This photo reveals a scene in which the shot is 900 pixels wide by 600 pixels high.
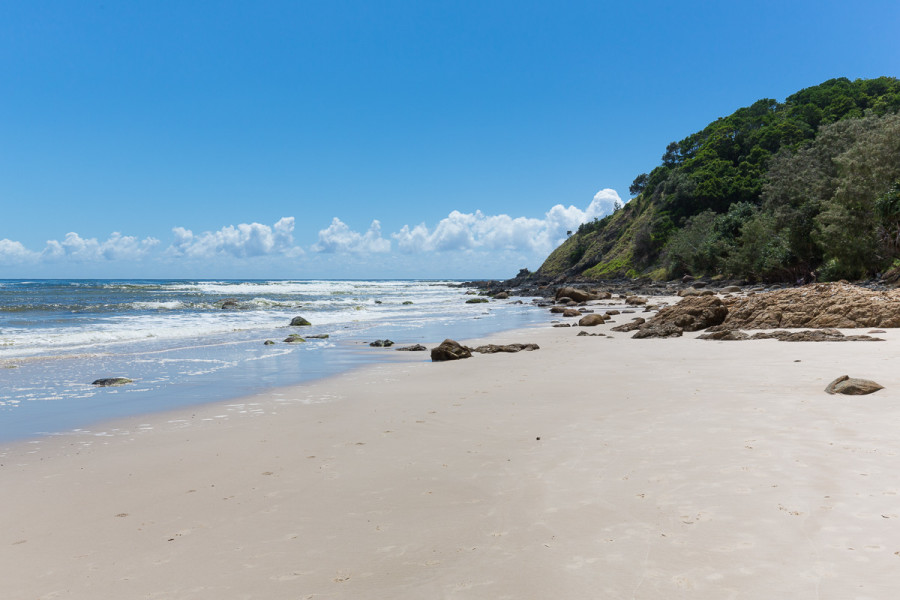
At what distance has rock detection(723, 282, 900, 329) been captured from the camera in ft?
45.8

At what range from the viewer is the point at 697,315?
16453 millimetres

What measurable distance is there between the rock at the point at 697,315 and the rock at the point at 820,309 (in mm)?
339

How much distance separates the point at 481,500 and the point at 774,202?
151 feet

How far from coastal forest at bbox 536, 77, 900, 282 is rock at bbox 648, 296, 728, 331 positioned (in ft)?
51.6

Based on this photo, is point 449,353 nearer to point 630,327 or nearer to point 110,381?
point 110,381

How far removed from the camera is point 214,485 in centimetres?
502

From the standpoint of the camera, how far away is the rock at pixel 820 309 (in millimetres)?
13961

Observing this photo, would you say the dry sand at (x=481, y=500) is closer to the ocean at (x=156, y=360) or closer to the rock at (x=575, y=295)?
the ocean at (x=156, y=360)

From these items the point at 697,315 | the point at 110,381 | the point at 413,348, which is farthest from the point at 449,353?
the point at 697,315

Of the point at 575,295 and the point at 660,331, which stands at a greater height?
the point at 575,295

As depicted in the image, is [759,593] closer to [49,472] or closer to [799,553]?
[799,553]

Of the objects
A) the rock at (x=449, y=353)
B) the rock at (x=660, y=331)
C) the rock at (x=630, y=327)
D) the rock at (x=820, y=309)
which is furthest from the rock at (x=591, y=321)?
the rock at (x=449, y=353)

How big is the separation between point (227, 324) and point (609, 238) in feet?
328

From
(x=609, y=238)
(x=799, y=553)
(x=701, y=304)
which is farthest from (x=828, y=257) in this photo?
(x=609, y=238)
